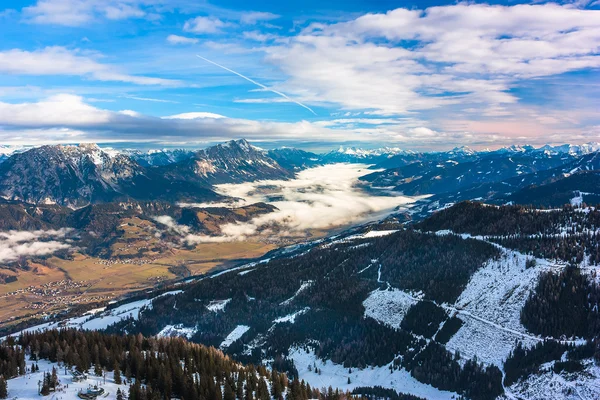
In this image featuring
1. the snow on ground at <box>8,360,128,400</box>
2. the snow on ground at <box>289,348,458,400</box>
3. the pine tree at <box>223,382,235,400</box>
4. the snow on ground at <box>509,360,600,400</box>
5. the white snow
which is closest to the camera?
the snow on ground at <box>8,360,128,400</box>

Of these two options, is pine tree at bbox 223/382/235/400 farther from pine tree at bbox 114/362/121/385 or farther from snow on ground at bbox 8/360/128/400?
pine tree at bbox 114/362/121/385

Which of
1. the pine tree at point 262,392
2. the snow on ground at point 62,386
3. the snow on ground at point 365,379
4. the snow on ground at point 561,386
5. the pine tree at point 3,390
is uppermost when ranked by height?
the pine tree at point 3,390

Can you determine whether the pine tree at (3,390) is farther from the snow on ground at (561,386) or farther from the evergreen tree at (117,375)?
the snow on ground at (561,386)

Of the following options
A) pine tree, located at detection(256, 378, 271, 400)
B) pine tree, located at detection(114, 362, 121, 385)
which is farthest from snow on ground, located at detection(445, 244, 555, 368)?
pine tree, located at detection(114, 362, 121, 385)

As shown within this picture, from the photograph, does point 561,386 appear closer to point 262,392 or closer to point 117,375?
point 262,392

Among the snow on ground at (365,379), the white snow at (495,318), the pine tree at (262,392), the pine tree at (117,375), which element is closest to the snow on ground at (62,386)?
the pine tree at (117,375)

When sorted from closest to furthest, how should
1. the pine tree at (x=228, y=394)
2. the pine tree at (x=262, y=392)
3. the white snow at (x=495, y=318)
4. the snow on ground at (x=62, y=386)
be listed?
the snow on ground at (x=62, y=386) < the pine tree at (x=228, y=394) < the pine tree at (x=262, y=392) < the white snow at (x=495, y=318)
